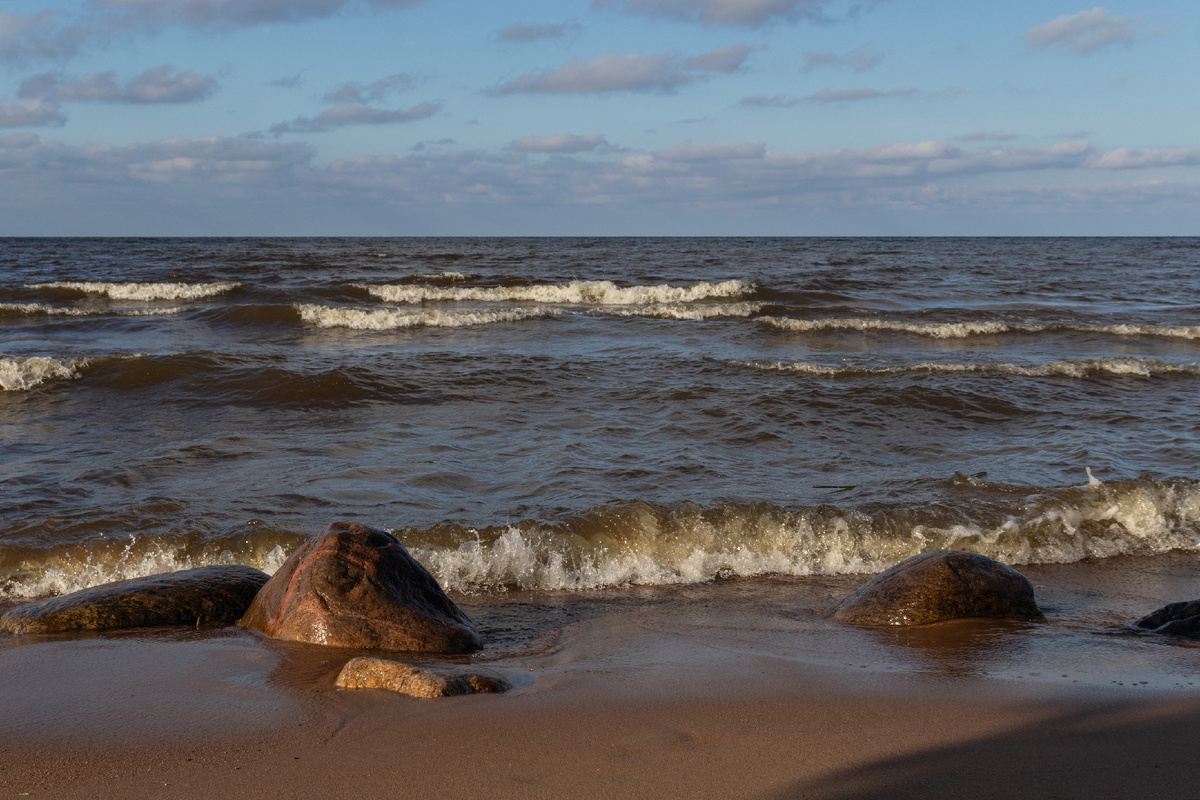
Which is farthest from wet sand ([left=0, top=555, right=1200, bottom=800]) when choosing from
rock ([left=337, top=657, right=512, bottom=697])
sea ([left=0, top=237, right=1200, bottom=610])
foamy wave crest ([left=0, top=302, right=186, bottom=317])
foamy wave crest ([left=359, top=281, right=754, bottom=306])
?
foamy wave crest ([left=359, top=281, right=754, bottom=306])

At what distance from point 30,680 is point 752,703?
2.78m

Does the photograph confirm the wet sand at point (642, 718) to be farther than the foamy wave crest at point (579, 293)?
No

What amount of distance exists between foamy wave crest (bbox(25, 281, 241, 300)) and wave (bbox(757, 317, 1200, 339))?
43.9 feet

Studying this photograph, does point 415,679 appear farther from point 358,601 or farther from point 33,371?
point 33,371

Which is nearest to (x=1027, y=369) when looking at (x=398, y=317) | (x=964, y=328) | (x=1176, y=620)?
(x=964, y=328)

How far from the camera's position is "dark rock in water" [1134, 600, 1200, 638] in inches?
159

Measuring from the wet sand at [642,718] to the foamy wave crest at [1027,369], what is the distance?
7.28 metres

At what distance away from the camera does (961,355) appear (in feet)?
43.3

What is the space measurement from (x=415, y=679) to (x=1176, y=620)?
3.56m

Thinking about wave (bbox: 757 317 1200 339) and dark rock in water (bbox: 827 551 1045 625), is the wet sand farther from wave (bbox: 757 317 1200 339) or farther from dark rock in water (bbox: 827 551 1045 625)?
wave (bbox: 757 317 1200 339)

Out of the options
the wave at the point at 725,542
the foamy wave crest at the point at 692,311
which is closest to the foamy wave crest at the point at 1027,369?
the wave at the point at 725,542

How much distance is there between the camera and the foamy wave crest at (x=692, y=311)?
17.3m

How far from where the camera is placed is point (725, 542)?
573cm

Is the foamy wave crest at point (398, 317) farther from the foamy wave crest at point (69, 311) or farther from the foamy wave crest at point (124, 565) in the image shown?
the foamy wave crest at point (124, 565)
